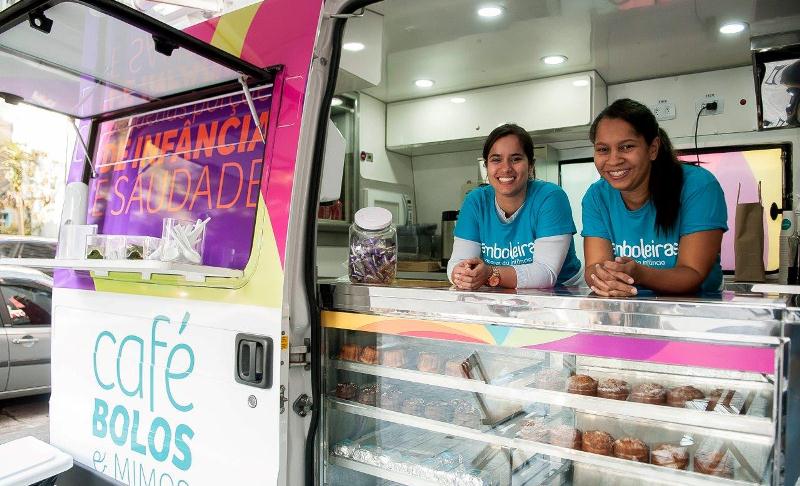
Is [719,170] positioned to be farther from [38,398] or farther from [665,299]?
[38,398]

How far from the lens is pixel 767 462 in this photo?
112 centimetres

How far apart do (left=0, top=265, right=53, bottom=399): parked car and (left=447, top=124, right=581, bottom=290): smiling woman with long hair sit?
4.26 m

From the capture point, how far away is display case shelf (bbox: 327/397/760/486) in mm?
1241

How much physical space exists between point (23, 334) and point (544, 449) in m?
4.99

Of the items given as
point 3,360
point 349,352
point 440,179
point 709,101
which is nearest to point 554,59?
point 709,101

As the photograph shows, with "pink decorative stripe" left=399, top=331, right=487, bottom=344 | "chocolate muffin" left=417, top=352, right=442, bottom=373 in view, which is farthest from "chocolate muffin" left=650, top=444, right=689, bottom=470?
"chocolate muffin" left=417, top=352, right=442, bottom=373

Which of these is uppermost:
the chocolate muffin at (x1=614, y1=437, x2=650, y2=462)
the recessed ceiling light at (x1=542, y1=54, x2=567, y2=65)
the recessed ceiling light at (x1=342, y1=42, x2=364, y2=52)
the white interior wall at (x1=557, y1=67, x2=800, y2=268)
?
the recessed ceiling light at (x1=542, y1=54, x2=567, y2=65)

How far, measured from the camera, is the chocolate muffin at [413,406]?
5.75 ft

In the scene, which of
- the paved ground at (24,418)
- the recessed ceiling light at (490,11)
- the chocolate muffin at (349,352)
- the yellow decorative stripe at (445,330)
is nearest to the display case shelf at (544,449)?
the chocolate muffin at (349,352)

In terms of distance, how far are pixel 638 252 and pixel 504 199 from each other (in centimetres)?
54

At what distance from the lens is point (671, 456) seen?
1.30m

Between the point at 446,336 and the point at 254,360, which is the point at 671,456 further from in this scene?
the point at 254,360

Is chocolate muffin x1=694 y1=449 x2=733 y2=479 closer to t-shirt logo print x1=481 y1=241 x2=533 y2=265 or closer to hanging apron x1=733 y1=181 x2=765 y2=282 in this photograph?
t-shirt logo print x1=481 y1=241 x2=533 y2=265

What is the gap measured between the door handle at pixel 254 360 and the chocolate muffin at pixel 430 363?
1.45ft
